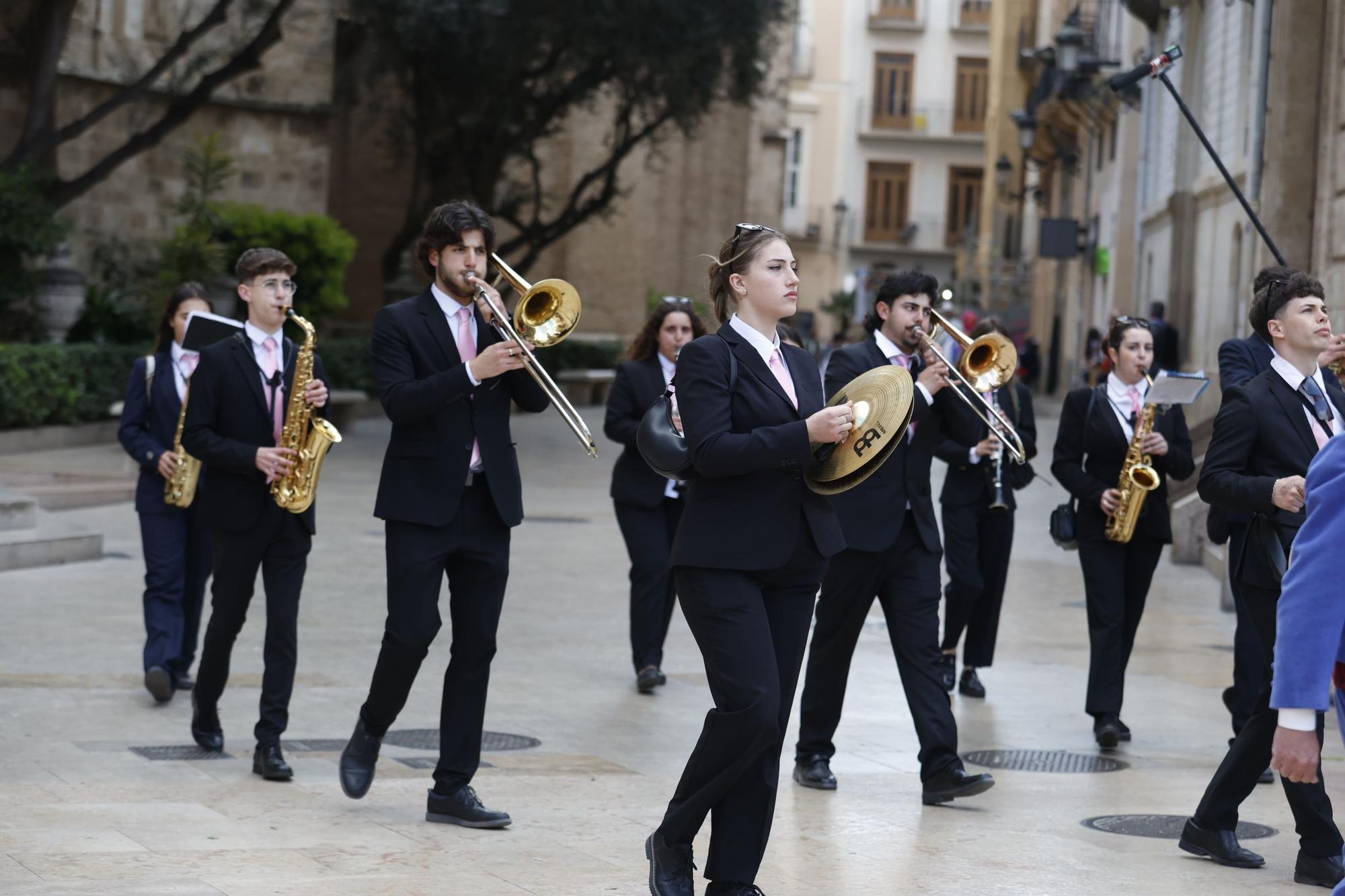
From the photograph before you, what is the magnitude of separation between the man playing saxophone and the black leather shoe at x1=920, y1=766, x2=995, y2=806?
2427mm

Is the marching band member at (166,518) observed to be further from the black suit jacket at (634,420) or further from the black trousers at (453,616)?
the black trousers at (453,616)

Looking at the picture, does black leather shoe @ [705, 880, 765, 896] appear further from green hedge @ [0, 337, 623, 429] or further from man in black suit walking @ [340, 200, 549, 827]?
green hedge @ [0, 337, 623, 429]

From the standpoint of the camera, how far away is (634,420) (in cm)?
1002

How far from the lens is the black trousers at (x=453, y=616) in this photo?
6.43 metres

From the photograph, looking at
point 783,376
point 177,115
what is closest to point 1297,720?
point 783,376

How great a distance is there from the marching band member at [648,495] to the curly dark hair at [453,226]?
331 centimetres

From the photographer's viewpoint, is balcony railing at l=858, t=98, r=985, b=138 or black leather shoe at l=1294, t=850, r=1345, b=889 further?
balcony railing at l=858, t=98, r=985, b=138

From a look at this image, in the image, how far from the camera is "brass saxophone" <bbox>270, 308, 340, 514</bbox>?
739cm

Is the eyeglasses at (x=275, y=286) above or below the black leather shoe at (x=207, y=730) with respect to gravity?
above

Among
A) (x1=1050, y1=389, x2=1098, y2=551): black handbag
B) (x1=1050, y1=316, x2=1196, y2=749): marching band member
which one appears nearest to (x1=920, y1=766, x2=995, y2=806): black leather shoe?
(x1=1050, y1=316, x2=1196, y2=749): marching band member

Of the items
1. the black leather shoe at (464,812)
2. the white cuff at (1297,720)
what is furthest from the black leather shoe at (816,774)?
the white cuff at (1297,720)

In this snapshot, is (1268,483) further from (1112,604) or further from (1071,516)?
(1071,516)

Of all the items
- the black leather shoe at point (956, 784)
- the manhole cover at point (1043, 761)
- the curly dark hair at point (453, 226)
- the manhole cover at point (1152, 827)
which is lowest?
the manhole cover at point (1043, 761)

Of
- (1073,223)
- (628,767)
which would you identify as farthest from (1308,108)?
(1073,223)
